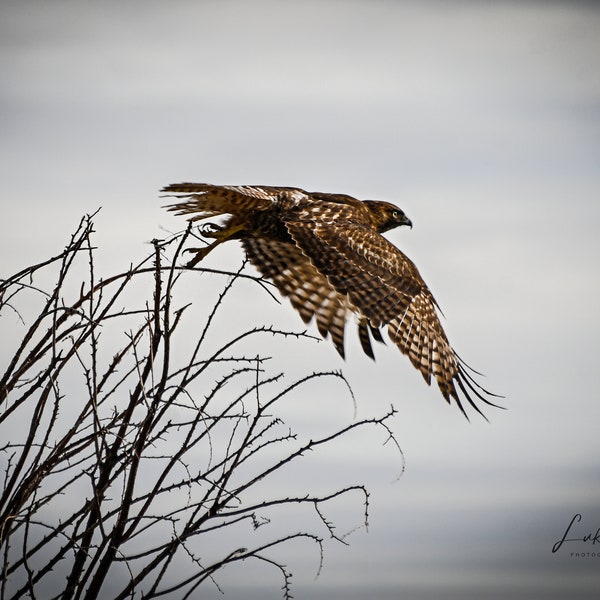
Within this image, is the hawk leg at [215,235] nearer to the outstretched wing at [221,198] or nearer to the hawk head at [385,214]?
the outstretched wing at [221,198]

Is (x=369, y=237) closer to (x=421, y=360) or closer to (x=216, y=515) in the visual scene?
(x=421, y=360)

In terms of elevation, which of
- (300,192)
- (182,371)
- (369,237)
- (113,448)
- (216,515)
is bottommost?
(216,515)

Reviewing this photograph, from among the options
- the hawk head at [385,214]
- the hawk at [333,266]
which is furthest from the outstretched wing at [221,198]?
the hawk head at [385,214]

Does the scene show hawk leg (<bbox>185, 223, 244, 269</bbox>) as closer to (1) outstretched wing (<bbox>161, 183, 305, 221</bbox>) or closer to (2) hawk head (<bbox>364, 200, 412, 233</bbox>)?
(1) outstretched wing (<bbox>161, 183, 305, 221</bbox>)

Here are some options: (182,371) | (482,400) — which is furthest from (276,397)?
(482,400)

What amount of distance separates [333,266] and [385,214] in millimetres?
2262

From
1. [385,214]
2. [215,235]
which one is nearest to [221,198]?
[215,235]

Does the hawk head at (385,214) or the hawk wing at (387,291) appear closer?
the hawk wing at (387,291)

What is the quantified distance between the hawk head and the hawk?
1112mm

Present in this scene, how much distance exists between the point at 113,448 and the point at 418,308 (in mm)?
3610

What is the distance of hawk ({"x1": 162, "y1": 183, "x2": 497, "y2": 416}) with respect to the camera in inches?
247

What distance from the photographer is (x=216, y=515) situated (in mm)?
3305

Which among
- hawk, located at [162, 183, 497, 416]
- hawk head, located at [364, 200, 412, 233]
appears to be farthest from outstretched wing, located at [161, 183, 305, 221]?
hawk head, located at [364, 200, 412, 233]

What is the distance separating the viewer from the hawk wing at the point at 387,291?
626cm
